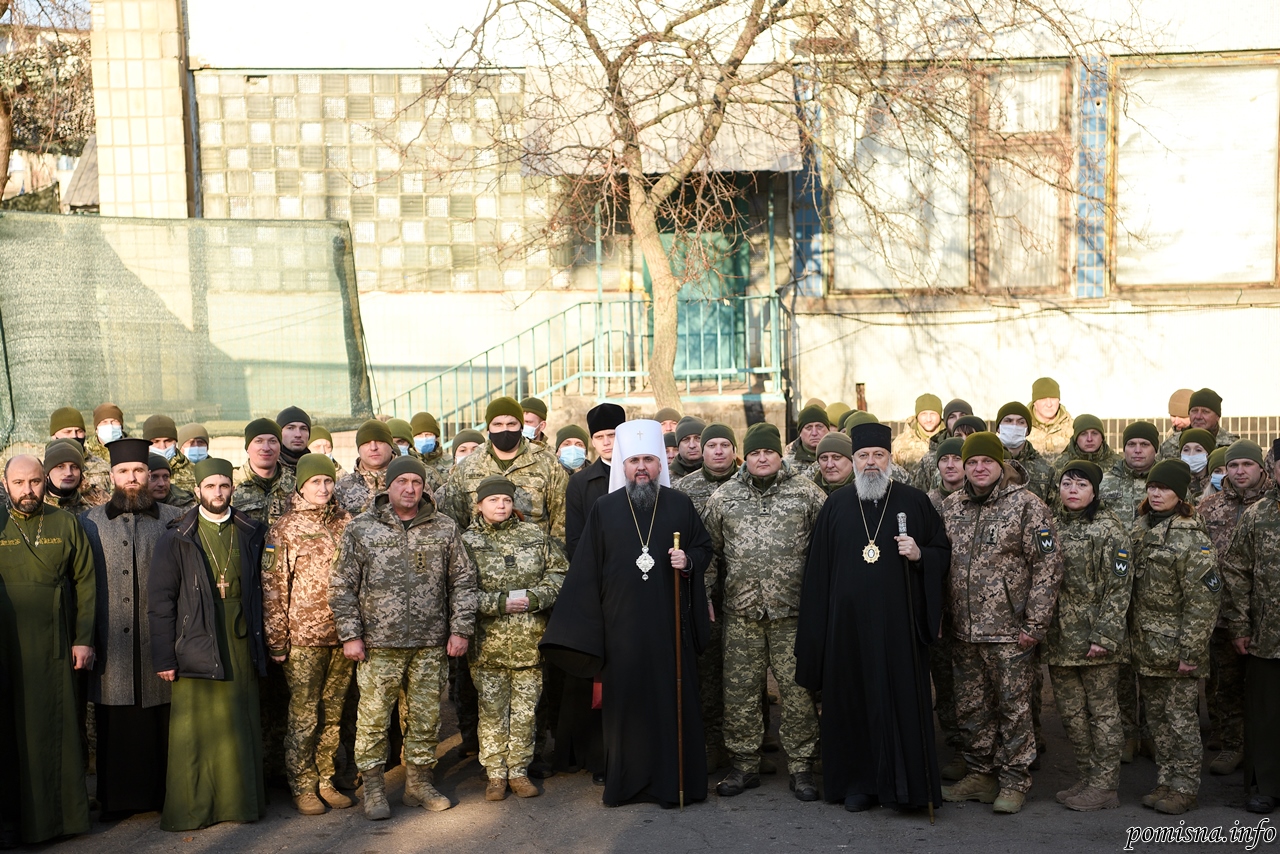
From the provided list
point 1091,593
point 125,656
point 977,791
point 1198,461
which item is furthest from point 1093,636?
point 125,656

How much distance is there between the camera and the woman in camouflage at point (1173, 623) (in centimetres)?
691

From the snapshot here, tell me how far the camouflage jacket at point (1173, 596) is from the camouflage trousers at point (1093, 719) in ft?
0.80

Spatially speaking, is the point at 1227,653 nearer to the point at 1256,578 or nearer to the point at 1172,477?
the point at 1256,578

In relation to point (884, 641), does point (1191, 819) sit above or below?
below

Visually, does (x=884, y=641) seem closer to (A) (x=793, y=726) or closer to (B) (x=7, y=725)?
(A) (x=793, y=726)

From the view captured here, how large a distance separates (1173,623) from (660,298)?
672 centimetres

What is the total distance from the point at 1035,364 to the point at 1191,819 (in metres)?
8.68

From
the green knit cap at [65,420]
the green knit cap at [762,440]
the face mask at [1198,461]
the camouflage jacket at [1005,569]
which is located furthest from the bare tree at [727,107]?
the camouflage jacket at [1005,569]

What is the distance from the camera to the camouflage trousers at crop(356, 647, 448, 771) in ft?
23.3

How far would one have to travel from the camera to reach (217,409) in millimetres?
11617

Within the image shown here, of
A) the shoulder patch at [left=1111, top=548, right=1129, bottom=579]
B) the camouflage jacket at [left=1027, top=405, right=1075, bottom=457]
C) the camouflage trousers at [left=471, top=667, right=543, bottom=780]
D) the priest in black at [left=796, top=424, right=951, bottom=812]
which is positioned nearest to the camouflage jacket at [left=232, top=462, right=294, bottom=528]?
the camouflage trousers at [left=471, top=667, right=543, bottom=780]

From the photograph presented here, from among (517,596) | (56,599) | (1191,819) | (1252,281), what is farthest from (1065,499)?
(1252,281)

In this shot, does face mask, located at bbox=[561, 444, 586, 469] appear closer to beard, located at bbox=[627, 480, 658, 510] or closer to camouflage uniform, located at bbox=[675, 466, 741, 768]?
camouflage uniform, located at bbox=[675, 466, 741, 768]

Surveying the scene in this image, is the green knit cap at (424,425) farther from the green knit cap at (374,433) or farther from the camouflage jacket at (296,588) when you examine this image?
the camouflage jacket at (296,588)
